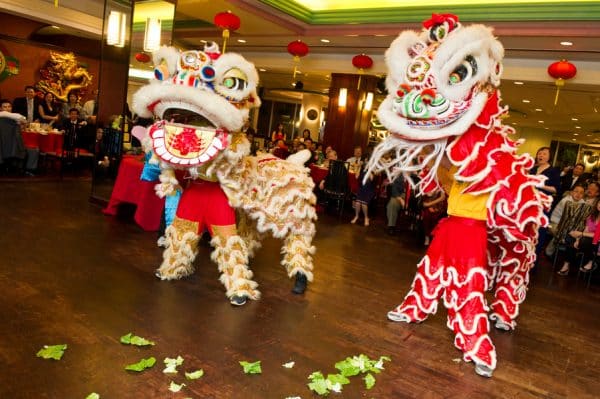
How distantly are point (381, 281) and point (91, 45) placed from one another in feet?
32.0

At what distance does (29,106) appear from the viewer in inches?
284

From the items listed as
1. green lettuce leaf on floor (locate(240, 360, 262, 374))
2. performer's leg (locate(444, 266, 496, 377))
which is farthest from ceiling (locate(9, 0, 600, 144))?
performer's leg (locate(444, 266, 496, 377))

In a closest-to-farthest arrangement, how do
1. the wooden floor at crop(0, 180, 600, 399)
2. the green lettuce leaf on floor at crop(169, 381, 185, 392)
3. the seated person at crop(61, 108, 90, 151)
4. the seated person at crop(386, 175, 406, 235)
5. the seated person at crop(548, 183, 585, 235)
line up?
the green lettuce leaf on floor at crop(169, 381, 185, 392) → the wooden floor at crop(0, 180, 600, 399) → the seated person at crop(548, 183, 585, 235) → the seated person at crop(386, 175, 406, 235) → the seated person at crop(61, 108, 90, 151)

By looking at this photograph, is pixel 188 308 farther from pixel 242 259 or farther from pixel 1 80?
pixel 1 80

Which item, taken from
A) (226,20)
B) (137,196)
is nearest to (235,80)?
(137,196)

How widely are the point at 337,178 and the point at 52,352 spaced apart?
4.78 meters

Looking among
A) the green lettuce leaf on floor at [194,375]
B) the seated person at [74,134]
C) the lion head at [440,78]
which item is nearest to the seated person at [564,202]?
the lion head at [440,78]

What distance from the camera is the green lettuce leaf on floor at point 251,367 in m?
2.00

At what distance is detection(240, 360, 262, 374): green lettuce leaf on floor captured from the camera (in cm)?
200

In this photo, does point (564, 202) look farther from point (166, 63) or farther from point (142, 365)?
point (142, 365)

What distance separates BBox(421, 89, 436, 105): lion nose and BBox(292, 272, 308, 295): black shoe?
1355 millimetres

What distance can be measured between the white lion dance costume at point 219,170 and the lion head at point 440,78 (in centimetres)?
79

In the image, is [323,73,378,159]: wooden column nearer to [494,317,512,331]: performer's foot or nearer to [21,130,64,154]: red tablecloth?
[21,130,64,154]: red tablecloth

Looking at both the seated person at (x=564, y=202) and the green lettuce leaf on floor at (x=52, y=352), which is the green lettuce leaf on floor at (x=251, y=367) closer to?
the green lettuce leaf on floor at (x=52, y=352)
